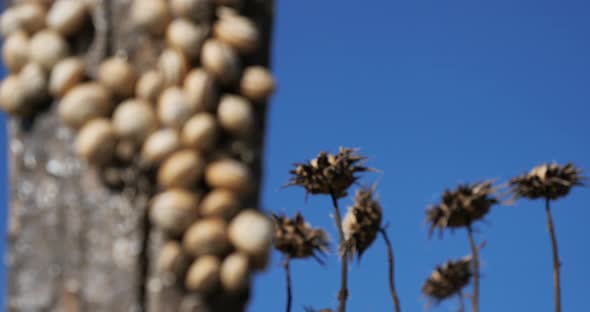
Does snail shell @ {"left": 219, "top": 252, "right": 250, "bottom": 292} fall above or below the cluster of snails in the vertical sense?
below

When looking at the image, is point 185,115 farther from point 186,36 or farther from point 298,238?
point 298,238

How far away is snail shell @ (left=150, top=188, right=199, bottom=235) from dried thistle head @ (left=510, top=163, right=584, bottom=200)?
9409mm

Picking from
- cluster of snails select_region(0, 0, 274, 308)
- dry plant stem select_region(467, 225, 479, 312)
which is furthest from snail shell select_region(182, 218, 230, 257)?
dry plant stem select_region(467, 225, 479, 312)

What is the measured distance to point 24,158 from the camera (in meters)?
1.85

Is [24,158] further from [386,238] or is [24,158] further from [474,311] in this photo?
[474,311]

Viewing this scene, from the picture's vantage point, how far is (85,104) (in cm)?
174

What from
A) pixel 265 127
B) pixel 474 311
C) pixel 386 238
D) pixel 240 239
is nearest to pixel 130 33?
pixel 265 127

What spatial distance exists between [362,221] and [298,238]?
78 cm

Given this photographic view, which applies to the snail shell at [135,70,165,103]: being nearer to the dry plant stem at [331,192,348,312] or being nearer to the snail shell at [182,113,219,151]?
the snail shell at [182,113,219,151]

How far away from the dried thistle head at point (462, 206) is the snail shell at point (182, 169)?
862 centimetres

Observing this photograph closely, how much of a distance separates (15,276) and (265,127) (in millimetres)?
646

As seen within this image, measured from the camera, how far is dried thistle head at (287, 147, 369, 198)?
8312mm

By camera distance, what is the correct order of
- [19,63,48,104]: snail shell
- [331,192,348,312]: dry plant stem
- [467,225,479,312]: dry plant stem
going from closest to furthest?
1. [19,63,48,104]: snail shell
2. [331,192,348,312]: dry plant stem
3. [467,225,479,312]: dry plant stem

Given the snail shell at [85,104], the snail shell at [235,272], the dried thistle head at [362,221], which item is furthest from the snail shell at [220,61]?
the dried thistle head at [362,221]
